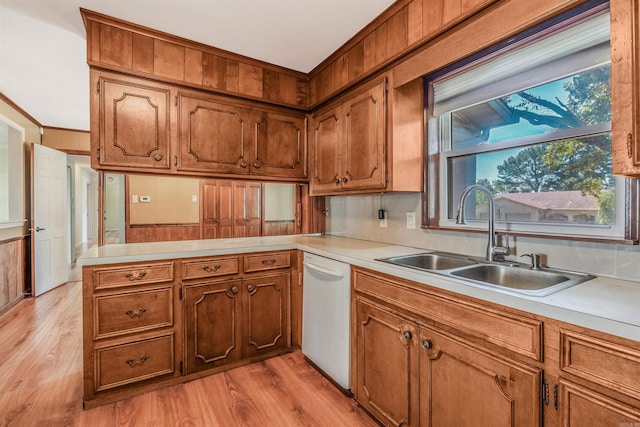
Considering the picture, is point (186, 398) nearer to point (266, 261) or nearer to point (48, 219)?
point (266, 261)

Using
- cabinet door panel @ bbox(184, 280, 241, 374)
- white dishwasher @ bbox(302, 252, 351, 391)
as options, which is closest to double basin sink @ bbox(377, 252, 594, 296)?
white dishwasher @ bbox(302, 252, 351, 391)

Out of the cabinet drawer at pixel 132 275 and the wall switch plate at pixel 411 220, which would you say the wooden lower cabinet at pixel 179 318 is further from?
the wall switch plate at pixel 411 220

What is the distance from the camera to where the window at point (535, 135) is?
1.35 m

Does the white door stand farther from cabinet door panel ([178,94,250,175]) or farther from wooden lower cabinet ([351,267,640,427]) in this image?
wooden lower cabinet ([351,267,640,427])

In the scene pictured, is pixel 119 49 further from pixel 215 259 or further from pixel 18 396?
pixel 18 396

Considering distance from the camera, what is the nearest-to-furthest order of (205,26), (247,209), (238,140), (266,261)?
(205,26)
(266,261)
(238,140)
(247,209)

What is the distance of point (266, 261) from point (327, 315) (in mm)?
623

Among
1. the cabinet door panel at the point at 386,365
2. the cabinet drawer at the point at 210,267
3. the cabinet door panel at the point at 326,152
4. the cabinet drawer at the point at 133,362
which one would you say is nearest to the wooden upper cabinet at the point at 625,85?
the cabinet door panel at the point at 386,365

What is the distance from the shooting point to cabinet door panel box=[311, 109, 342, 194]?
247 centimetres

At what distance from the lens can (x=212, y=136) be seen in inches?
94.7

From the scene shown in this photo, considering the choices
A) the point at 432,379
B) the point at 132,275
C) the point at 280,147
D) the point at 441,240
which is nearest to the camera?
the point at 432,379

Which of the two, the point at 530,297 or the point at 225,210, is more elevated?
the point at 225,210

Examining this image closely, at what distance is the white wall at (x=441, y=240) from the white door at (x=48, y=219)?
375 cm

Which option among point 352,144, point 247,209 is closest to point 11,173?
point 247,209
